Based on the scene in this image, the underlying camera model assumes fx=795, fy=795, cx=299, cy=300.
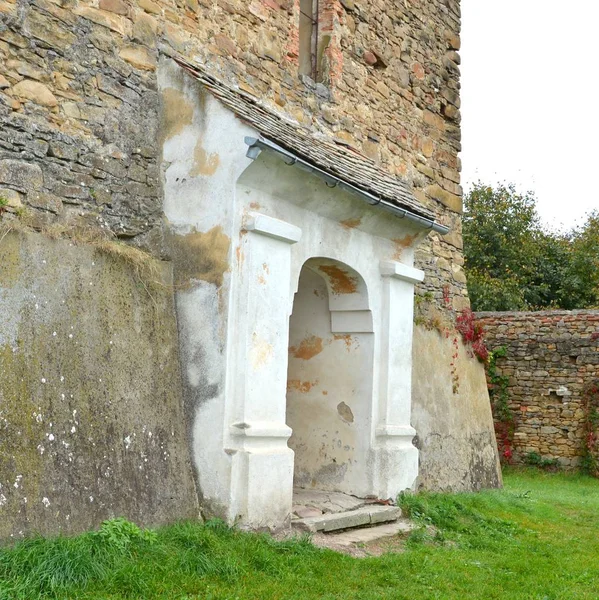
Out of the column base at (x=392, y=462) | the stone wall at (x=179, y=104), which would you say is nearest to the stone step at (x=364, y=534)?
the column base at (x=392, y=462)

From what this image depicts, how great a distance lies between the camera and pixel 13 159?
5.41 meters

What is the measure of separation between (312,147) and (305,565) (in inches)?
146

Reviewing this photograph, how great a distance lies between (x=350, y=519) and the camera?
22.5ft

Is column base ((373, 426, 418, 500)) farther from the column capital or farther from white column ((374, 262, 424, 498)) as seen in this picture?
the column capital

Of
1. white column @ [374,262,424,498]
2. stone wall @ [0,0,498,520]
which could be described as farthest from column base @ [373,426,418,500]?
stone wall @ [0,0,498,520]

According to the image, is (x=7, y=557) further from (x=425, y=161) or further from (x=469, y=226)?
(x=469, y=226)

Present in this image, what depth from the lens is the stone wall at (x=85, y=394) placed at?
A: 4828 millimetres

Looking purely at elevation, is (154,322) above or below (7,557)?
above

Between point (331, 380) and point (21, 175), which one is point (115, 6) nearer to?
point (21, 175)

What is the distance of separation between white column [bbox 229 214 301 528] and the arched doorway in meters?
1.20

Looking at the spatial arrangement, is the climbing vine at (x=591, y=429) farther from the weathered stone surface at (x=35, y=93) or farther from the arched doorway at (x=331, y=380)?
the weathered stone surface at (x=35, y=93)

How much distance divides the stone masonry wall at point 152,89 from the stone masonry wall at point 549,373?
17.5 ft

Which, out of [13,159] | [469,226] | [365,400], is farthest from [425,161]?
[469,226]

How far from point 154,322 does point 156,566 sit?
1.92 m
